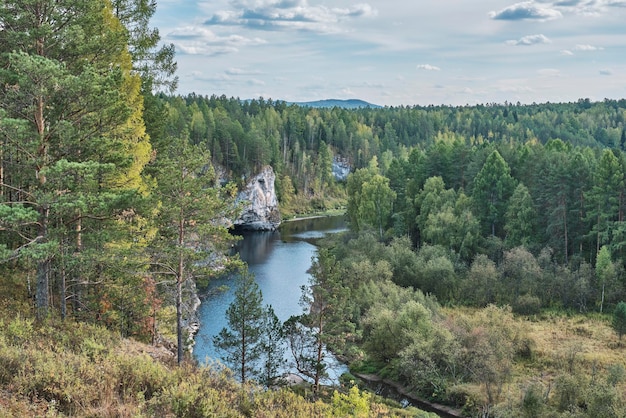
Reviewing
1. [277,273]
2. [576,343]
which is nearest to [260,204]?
[277,273]

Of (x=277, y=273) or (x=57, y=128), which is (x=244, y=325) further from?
(x=277, y=273)

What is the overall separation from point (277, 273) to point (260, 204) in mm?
31490

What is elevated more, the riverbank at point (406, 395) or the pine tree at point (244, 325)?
the pine tree at point (244, 325)

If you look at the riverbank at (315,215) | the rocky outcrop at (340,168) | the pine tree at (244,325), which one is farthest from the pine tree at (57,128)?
the rocky outcrop at (340,168)

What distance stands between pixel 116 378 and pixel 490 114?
154452mm

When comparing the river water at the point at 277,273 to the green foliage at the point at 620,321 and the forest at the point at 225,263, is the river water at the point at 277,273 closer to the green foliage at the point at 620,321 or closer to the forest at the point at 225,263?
the forest at the point at 225,263

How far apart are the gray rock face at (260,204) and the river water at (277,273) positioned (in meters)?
2.48

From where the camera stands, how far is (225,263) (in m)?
18.8

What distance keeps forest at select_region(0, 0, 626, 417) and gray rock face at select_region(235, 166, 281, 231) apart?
76.5ft

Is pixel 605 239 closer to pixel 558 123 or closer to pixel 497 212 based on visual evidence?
pixel 497 212

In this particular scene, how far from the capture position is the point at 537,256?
4775cm

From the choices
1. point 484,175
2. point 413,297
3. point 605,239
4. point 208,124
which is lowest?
point 413,297

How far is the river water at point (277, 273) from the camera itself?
35.5 meters

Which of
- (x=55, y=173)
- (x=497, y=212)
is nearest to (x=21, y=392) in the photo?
(x=55, y=173)
